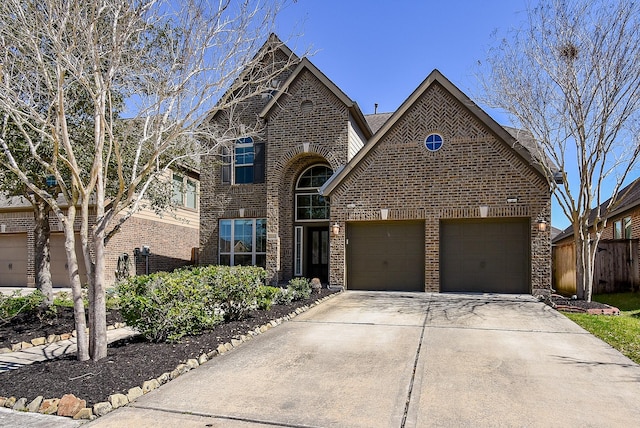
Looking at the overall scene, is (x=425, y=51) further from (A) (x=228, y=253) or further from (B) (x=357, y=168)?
(A) (x=228, y=253)

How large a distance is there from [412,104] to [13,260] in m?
17.4

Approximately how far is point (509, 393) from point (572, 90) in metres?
9.38

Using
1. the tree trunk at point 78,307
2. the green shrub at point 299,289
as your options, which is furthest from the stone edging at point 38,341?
the green shrub at point 299,289

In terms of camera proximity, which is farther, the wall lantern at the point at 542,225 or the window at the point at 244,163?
the window at the point at 244,163

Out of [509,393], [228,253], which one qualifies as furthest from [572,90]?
[228,253]

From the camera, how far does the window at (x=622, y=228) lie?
50.0ft

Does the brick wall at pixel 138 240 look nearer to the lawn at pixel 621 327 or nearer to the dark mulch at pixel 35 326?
the dark mulch at pixel 35 326

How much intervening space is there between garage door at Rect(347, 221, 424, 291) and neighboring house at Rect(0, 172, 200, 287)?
22.3 ft

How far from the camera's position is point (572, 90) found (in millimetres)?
11156

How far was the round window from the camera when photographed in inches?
532

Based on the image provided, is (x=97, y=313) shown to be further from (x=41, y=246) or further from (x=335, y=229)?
(x=335, y=229)

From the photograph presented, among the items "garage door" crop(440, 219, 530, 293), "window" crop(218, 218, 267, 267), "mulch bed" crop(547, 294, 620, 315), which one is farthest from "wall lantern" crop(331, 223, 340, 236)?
"mulch bed" crop(547, 294, 620, 315)

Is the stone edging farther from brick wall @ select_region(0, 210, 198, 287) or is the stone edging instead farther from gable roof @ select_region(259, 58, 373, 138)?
gable roof @ select_region(259, 58, 373, 138)

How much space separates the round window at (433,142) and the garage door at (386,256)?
2.42 meters
